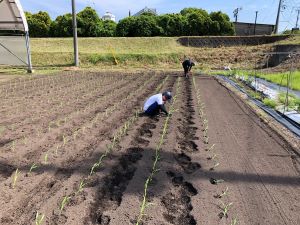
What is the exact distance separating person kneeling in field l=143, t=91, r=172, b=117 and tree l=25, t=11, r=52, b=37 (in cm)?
3418

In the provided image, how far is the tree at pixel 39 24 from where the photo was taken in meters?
39.6

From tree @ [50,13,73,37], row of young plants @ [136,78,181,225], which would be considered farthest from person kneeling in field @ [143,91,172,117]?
tree @ [50,13,73,37]

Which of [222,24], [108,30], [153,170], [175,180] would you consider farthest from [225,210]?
[222,24]

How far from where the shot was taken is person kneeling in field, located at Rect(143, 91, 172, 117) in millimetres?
8656

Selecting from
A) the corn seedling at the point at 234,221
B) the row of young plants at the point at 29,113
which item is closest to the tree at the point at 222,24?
the row of young plants at the point at 29,113

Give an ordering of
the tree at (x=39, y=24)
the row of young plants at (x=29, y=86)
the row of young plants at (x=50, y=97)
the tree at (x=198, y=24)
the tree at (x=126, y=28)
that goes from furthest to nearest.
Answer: the tree at (x=39, y=24)
the tree at (x=198, y=24)
the tree at (x=126, y=28)
the row of young plants at (x=29, y=86)
the row of young plants at (x=50, y=97)

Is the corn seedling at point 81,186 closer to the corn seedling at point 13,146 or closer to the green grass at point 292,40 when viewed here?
the corn seedling at point 13,146

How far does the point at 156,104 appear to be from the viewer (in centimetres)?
877

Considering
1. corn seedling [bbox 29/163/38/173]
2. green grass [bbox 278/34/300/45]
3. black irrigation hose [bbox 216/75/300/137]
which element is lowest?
black irrigation hose [bbox 216/75/300/137]

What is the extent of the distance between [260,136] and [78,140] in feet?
12.6

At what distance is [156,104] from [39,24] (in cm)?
3448

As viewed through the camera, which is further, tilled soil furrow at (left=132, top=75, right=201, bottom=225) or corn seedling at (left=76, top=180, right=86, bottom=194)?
corn seedling at (left=76, top=180, right=86, bottom=194)

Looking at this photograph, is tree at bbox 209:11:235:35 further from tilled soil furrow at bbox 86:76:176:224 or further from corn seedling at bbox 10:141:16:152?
corn seedling at bbox 10:141:16:152

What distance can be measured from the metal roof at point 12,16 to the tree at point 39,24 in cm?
1965
